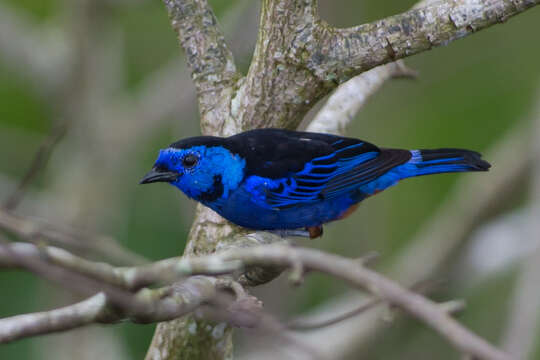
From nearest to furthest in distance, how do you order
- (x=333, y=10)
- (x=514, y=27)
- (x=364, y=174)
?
1. (x=364, y=174)
2. (x=333, y=10)
3. (x=514, y=27)

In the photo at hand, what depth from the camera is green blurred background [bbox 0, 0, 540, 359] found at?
7.06m

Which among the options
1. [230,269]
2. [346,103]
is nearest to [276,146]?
[346,103]

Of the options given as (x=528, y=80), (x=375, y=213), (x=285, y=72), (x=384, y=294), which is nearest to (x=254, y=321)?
(x=384, y=294)

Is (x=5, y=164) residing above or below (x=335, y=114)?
below

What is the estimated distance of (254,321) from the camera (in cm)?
177

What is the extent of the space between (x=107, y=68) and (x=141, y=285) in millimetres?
6542

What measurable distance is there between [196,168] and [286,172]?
0.55 m

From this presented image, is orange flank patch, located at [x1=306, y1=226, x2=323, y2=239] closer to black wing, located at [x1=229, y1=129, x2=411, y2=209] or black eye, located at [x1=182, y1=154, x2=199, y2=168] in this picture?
black wing, located at [x1=229, y1=129, x2=411, y2=209]

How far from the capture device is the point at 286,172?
4348 mm

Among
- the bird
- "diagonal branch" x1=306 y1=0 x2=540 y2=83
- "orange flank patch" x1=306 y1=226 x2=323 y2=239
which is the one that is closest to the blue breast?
the bird

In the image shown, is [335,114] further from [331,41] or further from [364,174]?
[331,41]

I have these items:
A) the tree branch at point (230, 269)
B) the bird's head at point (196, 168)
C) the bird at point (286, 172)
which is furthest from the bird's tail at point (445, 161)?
the tree branch at point (230, 269)

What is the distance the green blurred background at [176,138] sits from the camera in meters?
7.06

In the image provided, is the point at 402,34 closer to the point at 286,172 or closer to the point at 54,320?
the point at 286,172
